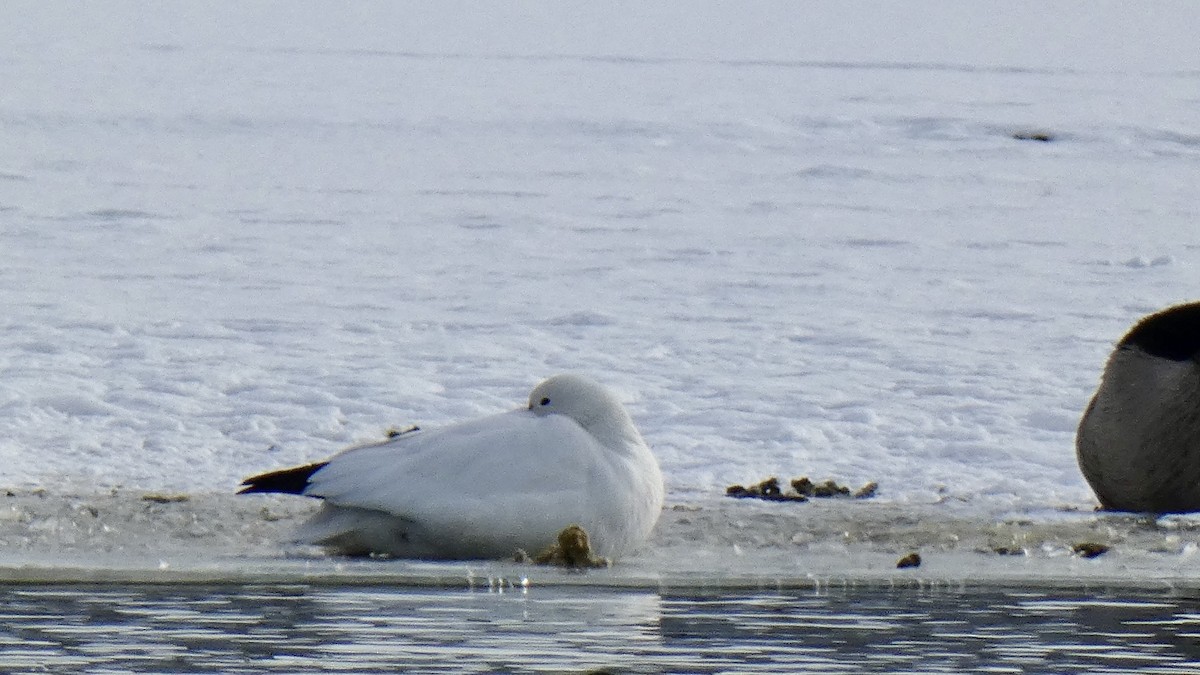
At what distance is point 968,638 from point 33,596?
1984 mm

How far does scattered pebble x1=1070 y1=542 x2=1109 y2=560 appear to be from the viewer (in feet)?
18.8

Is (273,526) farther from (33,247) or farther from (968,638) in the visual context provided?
(33,247)

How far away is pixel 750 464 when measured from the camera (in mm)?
7848

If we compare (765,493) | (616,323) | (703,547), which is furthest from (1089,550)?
(616,323)

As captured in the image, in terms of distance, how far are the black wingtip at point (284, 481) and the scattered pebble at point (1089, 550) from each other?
201 centimetres

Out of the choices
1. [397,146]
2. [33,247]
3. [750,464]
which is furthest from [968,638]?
[397,146]

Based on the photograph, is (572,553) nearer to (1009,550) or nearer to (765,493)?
(1009,550)

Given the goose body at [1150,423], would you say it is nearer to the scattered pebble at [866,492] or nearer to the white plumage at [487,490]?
the scattered pebble at [866,492]

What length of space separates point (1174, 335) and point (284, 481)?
3.30 meters

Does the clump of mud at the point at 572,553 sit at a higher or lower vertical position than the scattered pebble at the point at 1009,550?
higher

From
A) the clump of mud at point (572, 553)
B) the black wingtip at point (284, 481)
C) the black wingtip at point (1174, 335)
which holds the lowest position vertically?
the clump of mud at point (572, 553)

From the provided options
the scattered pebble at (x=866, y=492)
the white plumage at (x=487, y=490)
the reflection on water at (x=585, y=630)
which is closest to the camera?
the reflection on water at (x=585, y=630)

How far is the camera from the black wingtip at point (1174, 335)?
23.9 ft

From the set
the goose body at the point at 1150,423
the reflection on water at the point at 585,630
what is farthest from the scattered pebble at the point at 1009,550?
the goose body at the point at 1150,423
